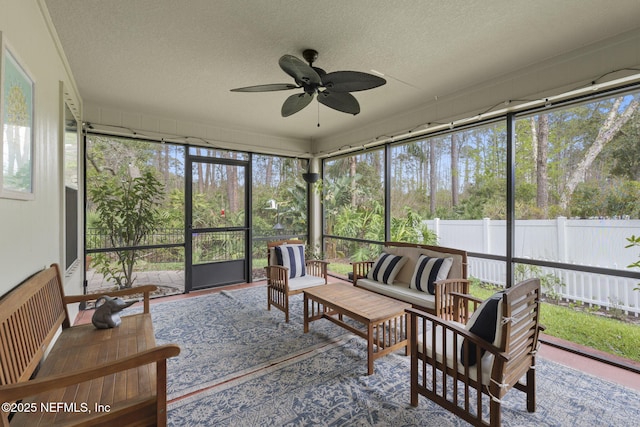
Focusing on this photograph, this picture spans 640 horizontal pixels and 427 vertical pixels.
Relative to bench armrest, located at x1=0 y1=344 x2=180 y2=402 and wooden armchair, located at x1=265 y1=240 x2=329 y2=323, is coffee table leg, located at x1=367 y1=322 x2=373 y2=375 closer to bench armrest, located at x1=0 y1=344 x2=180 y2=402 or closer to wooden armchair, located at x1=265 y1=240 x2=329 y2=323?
wooden armchair, located at x1=265 y1=240 x2=329 y2=323

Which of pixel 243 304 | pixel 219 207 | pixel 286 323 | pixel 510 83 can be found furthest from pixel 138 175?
pixel 510 83

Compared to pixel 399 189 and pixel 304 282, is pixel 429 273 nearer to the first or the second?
pixel 304 282

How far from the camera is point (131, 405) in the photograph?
50.8 inches

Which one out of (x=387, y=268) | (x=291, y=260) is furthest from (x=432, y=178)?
(x=291, y=260)

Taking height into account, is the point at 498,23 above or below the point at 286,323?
above

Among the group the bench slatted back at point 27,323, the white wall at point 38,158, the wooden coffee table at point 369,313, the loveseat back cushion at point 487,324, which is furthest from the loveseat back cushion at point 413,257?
the white wall at point 38,158

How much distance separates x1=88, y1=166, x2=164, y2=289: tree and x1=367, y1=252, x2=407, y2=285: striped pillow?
340 cm

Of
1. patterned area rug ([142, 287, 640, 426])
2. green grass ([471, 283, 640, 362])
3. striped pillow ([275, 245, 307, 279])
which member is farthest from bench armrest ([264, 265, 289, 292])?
green grass ([471, 283, 640, 362])

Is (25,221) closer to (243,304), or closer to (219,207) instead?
(243,304)

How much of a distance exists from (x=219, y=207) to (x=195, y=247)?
0.79 meters

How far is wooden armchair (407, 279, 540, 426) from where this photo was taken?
1.49 meters

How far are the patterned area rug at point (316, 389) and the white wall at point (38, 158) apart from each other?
50.9 inches

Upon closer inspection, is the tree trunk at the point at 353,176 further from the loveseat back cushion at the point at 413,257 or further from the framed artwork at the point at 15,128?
the framed artwork at the point at 15,128

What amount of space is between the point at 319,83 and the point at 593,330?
3.49 m
